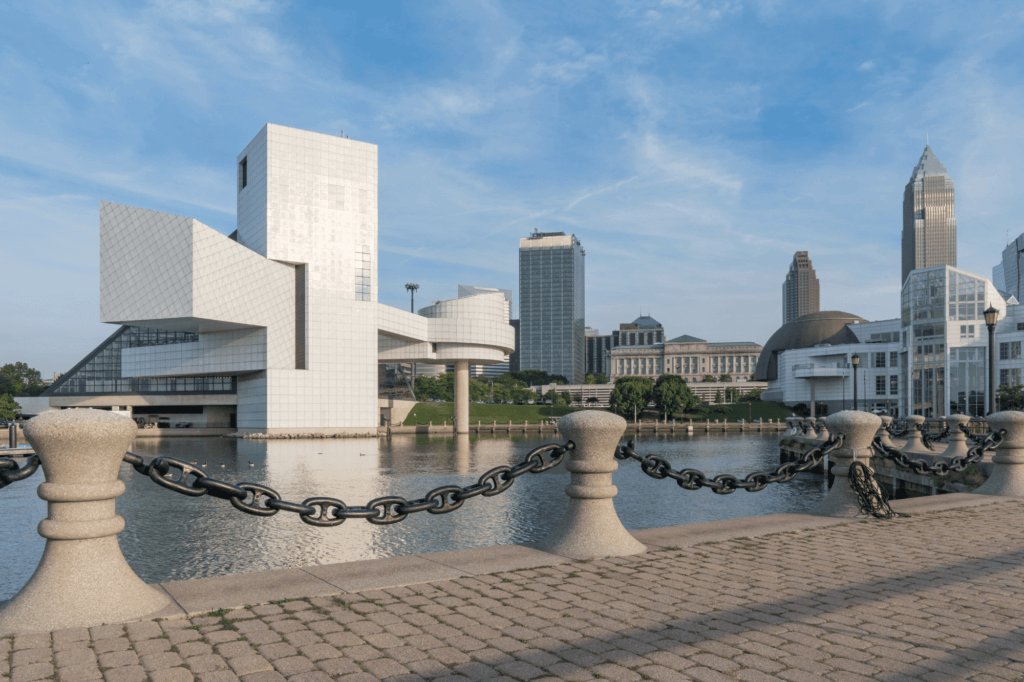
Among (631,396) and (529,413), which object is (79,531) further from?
(631,396)

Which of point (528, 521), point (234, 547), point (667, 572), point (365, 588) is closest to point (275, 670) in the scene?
point (365, 588)

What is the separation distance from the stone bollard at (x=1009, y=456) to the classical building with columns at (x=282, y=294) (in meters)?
56.4

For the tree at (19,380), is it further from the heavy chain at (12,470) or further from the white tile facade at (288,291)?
the heavy chain at (12,470)

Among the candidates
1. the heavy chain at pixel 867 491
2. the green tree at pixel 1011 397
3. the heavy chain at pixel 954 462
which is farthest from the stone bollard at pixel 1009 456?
the green tree at pixel 1011 397

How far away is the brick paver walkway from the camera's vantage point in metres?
3.90

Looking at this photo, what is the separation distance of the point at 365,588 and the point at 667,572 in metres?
2.57

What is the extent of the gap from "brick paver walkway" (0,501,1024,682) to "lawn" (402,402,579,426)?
270ft

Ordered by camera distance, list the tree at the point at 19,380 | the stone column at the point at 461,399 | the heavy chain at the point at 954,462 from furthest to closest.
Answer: the tree at the point at 19,380, the stone column at the point at 461,399, the heavy chain at the point at 954,462

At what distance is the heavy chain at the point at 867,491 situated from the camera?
360 inches

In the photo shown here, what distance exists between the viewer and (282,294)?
65.4 m

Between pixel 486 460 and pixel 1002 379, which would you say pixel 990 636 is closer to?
pixel 486 460

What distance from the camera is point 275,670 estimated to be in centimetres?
388

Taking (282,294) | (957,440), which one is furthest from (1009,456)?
(282,294)

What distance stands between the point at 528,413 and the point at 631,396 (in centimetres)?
1557
